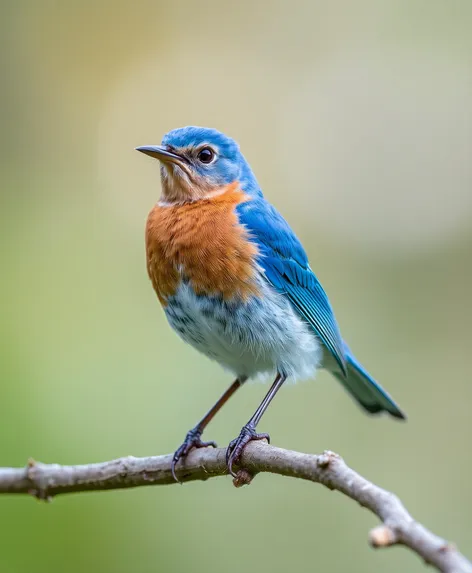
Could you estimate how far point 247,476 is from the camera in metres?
3.72

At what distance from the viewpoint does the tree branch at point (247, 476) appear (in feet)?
7.20

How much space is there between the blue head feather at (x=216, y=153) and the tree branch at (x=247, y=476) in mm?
1989

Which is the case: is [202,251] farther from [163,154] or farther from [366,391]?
[366,391]

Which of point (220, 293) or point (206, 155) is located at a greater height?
point (206, 155)

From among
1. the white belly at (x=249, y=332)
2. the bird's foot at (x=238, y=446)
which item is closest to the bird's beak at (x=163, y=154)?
the white belly at (x=249, y=332)

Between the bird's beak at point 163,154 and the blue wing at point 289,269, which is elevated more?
the bird's beak at point 163,154

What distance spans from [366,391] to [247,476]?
6.99 feet

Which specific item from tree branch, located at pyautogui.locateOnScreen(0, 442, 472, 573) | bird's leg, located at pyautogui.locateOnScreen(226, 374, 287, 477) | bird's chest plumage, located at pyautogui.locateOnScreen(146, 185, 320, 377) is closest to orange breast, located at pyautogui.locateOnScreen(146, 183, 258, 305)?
bird's chest plumage, located at pyautogui.locateOnScreen(146, 185, 320, 377)

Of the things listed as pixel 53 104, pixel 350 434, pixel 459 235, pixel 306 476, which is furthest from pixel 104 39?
pixel 306 476

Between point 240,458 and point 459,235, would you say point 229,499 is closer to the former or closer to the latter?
point 240,458

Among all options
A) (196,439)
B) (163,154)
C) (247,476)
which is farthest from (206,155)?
(247,476)

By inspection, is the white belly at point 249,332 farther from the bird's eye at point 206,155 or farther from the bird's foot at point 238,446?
the bird's eye at point 206,155

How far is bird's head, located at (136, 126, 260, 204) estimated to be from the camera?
5.17m

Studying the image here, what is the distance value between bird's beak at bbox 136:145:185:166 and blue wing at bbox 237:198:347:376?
578 millimetres
